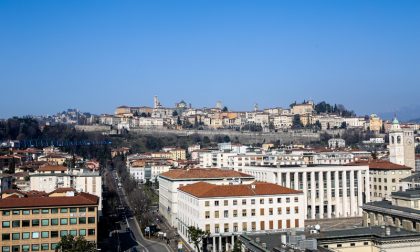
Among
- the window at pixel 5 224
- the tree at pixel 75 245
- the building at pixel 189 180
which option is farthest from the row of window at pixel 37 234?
the building at pixel 189 180

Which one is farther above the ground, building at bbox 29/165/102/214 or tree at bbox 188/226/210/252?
building at bbox 29/165/102/214

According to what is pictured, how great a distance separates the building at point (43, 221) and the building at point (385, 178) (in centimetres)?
4177

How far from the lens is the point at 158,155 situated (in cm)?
14812

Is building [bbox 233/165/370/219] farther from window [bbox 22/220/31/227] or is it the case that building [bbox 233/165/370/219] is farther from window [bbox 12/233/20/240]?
window [bbox 12/233/20/240]

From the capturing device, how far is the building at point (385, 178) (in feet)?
239

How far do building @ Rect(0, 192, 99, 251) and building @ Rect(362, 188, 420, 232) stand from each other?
22.1 metres

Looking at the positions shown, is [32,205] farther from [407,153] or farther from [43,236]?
[407,153]

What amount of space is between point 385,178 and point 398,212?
36.8 metres

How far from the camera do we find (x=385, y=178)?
2933 inches

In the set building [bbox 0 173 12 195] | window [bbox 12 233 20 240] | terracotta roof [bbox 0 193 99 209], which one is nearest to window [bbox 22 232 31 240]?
window [bbox 12 233 20 240]

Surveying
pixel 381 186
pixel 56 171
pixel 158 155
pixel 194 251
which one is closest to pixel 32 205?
pixel 194 251

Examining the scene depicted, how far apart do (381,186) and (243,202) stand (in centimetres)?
3210

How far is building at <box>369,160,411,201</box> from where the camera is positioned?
72938 mm

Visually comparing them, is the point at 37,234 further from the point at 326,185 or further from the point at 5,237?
the point at 326,185
